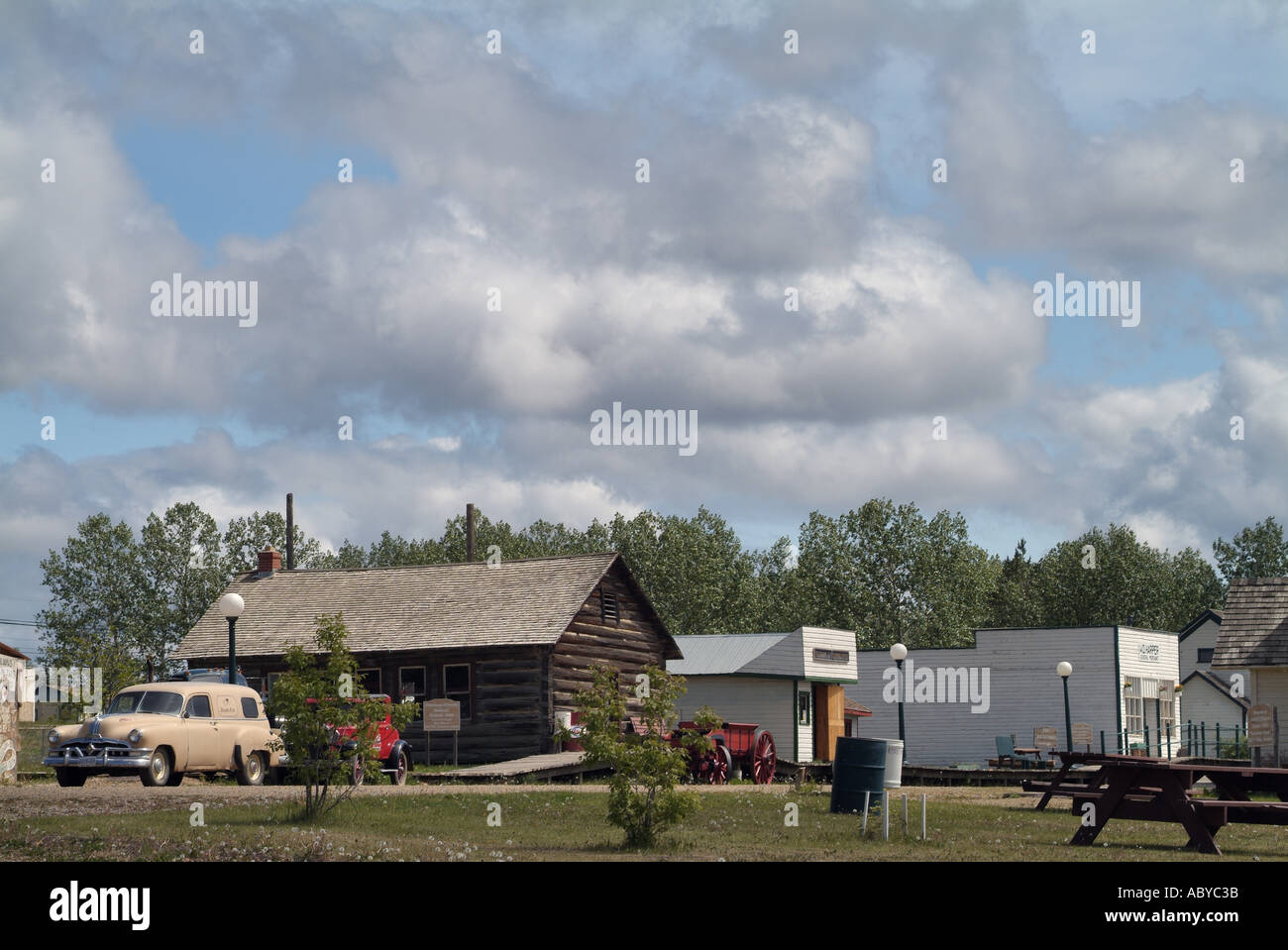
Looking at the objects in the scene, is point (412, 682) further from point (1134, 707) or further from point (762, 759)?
point (1134, 707)

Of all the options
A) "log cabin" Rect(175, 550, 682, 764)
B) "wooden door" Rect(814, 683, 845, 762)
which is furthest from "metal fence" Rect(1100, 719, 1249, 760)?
"log cabin" Rect(175, 550, 682, 764)

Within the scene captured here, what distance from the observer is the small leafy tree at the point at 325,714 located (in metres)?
19.6

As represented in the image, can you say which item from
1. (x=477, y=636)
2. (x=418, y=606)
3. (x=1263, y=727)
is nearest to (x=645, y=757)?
(x=477, y=636)

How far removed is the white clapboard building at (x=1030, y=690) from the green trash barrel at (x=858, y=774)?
97.0 feet

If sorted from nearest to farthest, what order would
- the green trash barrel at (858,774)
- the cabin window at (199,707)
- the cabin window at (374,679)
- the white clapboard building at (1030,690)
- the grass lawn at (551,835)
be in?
the grass lawn at (551,835), the green trash barrel at (858,774), the cabin window at (199,707), the cabin window at (374,679), the white clapboard building at (1030,690)

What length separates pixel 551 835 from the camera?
1914 cm

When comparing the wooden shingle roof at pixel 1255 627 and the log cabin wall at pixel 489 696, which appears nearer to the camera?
the wooden shingle roof at pixel 1255 627

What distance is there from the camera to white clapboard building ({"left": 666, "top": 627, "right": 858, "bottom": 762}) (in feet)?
158

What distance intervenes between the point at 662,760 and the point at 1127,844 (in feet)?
21.1

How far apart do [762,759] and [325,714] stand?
1705 cm

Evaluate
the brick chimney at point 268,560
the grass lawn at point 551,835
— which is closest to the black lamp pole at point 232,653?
the grass lawn at point 551,835

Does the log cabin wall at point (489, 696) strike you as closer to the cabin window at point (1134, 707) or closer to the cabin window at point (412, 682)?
the cabin window at point (412, 682)

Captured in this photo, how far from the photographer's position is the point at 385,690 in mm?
40000
